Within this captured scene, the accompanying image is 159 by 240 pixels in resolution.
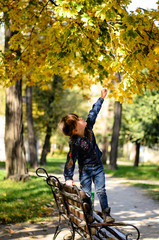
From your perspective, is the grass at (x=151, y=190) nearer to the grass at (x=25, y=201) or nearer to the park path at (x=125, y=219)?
the grass at (x=25, y=201)

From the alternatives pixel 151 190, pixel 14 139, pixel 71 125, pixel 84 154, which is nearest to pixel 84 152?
pixel 84 154

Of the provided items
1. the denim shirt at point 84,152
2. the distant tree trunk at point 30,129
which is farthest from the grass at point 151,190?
the distant tree trunk at point 30,129

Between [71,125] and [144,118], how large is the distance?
18.6 metres

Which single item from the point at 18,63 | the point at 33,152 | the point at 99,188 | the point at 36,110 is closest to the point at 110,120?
the point at 36,110

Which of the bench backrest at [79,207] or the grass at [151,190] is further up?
the bench backrest at [79,207]

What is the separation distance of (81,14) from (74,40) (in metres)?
0.41

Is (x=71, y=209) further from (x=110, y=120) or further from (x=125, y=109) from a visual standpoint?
(x=110, y=120)

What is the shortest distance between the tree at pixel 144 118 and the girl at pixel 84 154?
17.1m

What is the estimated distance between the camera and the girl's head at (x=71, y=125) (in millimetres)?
4371

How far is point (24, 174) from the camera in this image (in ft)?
36.7

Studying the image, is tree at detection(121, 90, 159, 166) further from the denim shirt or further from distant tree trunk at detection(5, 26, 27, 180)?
the denim shirt

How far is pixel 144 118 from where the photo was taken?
2248 centimetres

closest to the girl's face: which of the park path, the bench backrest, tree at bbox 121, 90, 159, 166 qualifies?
the bench backrest

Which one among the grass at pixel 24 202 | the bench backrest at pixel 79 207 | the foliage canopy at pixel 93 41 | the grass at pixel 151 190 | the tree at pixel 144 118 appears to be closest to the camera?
the bench backrest at pixel 79 207
